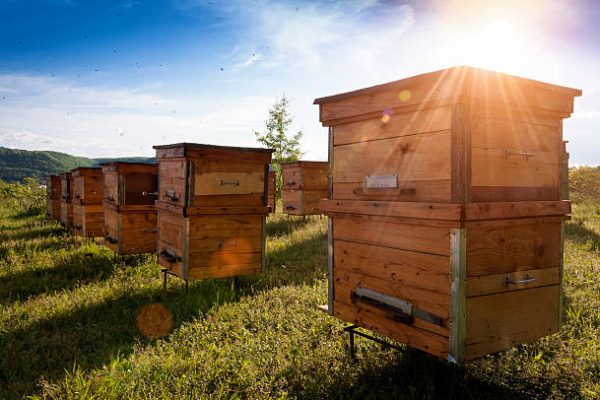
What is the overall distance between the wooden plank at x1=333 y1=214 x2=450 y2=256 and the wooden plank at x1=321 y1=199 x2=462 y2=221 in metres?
0.07

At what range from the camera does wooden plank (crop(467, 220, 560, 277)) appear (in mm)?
2947

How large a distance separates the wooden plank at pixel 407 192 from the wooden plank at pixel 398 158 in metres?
0.04

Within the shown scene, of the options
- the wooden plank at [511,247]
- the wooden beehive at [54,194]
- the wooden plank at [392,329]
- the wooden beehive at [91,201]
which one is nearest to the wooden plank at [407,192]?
the wooden plank at [511,247]

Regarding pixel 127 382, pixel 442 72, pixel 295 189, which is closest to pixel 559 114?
pixel 442 72

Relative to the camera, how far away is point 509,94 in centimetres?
307

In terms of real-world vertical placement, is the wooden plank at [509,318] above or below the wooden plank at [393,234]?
below

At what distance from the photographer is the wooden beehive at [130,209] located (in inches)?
322

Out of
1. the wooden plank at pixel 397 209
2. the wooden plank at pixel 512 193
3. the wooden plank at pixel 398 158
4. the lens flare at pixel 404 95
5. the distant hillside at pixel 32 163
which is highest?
the distant hillside at pixel 32 163

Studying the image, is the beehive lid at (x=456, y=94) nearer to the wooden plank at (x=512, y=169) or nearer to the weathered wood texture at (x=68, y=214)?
the wooden plank at (x=512, y=169)

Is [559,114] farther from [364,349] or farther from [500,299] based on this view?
[364,349]

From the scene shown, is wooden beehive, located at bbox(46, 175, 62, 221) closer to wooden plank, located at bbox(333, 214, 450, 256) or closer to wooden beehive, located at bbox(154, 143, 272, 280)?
wooden beehive, located at bbox(154, 143, 272, 280)

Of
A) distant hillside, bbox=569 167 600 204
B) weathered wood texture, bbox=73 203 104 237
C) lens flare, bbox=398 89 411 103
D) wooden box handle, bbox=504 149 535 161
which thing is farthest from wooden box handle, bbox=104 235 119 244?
distant hillside, bbox=569 167 600 204

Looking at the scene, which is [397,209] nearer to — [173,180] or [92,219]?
[173,180]

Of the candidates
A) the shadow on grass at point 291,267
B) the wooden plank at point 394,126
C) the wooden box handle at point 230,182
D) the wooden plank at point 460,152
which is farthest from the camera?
the shadow on grass at point 291,267
